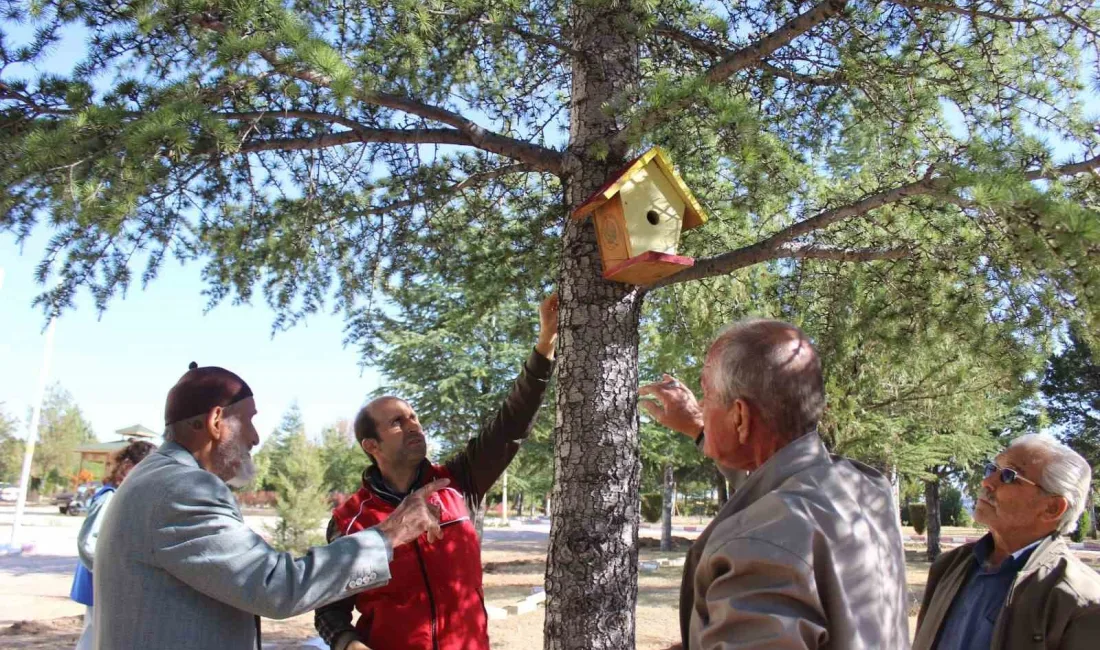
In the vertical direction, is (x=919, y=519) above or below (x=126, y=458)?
below

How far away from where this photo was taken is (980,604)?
2912 mm

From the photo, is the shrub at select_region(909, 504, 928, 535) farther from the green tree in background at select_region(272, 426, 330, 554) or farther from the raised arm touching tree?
the raised arm touching tree

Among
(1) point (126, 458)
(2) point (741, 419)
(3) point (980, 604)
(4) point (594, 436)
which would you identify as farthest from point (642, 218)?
(1) point (126, 458)

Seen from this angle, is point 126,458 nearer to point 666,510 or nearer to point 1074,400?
point 666,510

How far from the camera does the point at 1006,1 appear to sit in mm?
3713

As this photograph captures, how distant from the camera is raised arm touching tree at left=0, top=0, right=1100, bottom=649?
2.86m

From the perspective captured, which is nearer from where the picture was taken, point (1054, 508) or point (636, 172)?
point (1054, 508)

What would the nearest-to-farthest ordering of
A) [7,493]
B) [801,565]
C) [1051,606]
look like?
[801,565] → [1051,606] → [7,493]

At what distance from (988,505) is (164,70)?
12.4 ft

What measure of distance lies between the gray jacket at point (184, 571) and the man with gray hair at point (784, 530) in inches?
42.2

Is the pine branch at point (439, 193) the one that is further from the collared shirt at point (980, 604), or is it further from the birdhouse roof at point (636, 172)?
the collared shirt at point (980, 604)

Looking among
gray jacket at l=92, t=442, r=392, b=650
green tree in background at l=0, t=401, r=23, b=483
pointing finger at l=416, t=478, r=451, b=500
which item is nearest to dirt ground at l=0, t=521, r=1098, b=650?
pointing finger at l=416, t=478, r=451, b=500

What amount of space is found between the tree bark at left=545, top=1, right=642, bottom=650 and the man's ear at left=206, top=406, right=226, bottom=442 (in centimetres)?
145

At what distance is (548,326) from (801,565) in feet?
7.52
